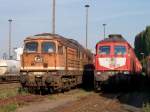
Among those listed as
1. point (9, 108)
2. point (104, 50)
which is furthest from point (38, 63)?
point (9, 108)

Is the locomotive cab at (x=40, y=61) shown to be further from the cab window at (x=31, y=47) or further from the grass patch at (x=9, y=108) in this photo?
the grass patch at (x=9, y=108)

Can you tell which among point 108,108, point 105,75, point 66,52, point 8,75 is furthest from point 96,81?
point 8,75

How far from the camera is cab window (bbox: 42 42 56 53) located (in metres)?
25.8

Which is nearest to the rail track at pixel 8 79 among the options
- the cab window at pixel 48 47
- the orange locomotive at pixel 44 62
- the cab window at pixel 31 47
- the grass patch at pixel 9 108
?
the cab window at pixel 31 47

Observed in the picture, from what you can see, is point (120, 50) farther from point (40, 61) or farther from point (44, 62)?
point (40, 61)

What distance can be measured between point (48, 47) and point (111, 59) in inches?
201

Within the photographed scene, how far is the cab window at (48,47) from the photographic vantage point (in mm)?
25792

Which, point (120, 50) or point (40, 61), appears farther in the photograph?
point (120, 50)

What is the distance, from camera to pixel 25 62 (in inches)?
1016

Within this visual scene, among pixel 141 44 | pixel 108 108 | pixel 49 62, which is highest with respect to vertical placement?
pixel 141 44

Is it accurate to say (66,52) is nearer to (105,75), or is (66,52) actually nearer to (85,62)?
(105,75)

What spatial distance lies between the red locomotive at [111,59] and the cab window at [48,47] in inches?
176

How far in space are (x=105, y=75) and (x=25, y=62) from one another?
5747 mm

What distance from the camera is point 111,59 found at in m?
29.1
